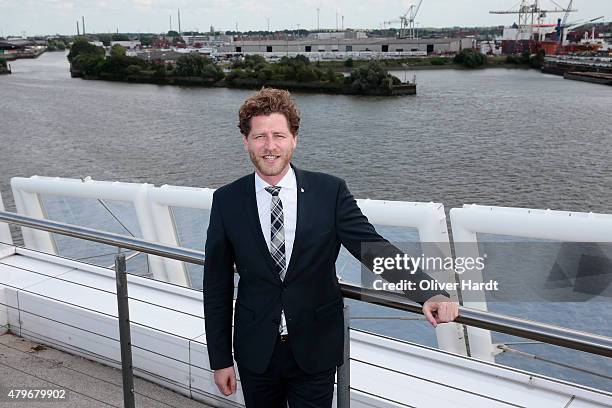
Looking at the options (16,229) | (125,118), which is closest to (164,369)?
(16,229)

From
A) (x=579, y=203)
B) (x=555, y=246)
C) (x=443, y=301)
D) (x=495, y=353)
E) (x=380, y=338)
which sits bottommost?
(x=579, y=203)

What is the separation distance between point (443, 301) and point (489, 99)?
137 feet

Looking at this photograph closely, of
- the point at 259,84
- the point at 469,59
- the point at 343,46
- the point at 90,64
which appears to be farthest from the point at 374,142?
the point at 343,46

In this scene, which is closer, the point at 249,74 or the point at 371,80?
the point at 371,80

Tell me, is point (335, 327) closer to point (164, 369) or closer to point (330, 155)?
point (164, 369)

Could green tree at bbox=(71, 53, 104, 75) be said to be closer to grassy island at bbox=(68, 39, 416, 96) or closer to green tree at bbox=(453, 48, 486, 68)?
grassy island at bbox=(68, 39, 416, 96)

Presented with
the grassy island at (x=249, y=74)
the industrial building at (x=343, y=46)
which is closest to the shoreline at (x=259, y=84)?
the grassy island at (x=249, y=74)

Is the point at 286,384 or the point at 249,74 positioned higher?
the point at 286,384

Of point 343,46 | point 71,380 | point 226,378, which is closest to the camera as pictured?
point 226,378

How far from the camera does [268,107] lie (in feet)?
5.37

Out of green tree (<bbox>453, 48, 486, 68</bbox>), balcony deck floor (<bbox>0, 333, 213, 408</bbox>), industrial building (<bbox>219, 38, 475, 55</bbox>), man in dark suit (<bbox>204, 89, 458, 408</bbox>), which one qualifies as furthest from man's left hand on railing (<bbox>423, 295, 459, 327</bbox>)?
industrial building (<bbox>219, 38, 475, 55</bbox>)

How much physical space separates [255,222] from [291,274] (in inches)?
6.1

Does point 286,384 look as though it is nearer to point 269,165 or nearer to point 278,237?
point 278,237

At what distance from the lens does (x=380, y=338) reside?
261 cm
